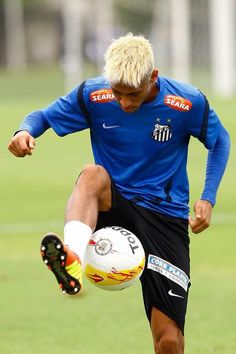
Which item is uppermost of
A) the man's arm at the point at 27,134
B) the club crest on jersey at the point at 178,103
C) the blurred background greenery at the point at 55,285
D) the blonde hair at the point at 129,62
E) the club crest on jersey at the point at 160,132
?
the blonde hair at the point at 129,62

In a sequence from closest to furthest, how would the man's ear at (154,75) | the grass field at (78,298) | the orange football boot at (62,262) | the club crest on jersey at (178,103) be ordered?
the orange football boot at (62,262) → the man's ear at (154,75) → the club crest on jersey at (178,103) → the grass field at (78,298)

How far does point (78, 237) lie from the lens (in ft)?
25.4

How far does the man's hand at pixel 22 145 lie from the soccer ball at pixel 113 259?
2.22 feet

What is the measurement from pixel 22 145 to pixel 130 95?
0.74 meters

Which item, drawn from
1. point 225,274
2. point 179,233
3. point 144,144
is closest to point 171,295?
point 179,233

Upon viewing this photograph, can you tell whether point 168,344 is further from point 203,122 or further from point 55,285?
point 55,285

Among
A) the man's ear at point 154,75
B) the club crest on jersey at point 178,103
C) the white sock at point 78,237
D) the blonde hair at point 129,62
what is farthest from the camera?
the club crest on jersey at point 178,103

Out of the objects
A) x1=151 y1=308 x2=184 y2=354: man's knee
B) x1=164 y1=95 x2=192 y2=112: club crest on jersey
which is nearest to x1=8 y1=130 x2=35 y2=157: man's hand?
x1=164 y1=95 x2=192 y2=112: club crest on jersey

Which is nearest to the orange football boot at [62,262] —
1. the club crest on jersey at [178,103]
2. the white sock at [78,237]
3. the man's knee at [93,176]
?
the white sock at [78,237]

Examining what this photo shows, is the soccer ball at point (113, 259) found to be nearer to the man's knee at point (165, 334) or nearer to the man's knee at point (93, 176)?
the man's knee at point (93, 176)

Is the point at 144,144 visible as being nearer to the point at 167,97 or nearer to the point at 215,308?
the point at 167,97

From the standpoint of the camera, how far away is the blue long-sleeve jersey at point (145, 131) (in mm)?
8461

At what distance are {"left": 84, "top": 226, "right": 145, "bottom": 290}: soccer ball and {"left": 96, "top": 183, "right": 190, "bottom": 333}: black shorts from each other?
0.28 meters

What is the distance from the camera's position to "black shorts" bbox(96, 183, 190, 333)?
27.5 ft
